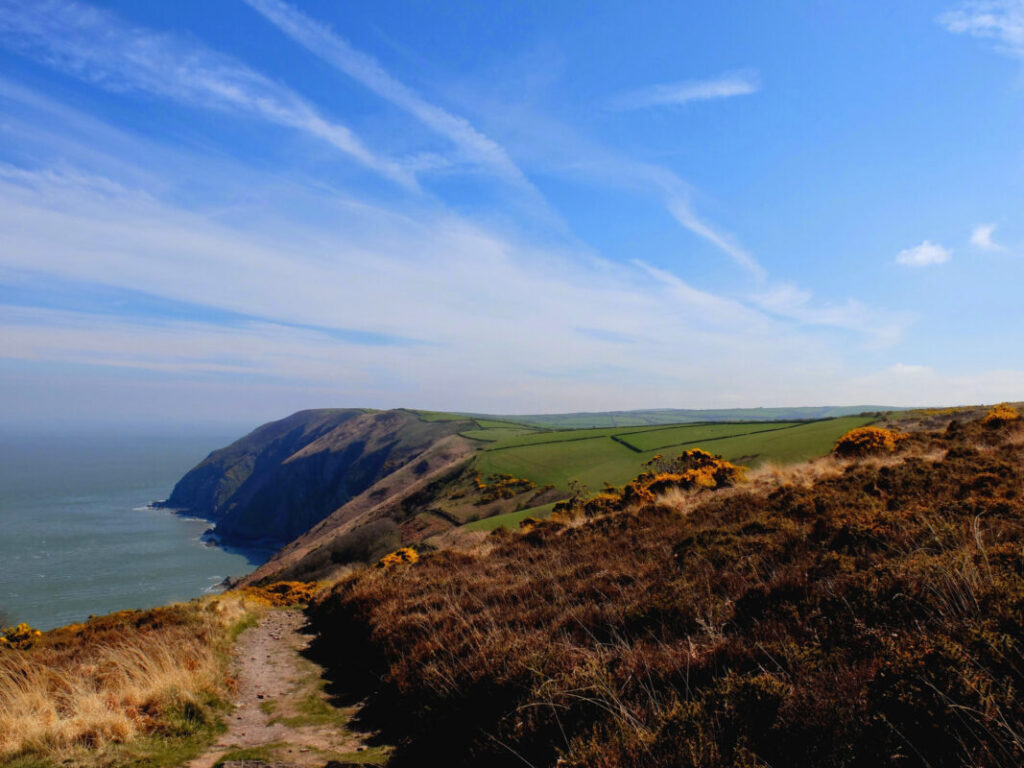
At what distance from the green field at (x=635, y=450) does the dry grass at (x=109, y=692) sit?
27397mm

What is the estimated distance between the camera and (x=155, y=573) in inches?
3369

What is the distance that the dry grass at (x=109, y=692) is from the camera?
577 centimetres

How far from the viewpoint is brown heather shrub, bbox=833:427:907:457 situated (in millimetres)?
17719

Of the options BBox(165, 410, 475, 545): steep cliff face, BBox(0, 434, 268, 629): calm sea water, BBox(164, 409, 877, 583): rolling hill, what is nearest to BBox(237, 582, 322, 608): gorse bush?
BBox(164, 409, 877, 583): rolling hill

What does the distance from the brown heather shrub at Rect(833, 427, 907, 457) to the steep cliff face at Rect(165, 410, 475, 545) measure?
307 ft

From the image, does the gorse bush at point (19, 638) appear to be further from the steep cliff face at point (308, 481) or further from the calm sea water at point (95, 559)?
the steep cliff face at point (308, 481)

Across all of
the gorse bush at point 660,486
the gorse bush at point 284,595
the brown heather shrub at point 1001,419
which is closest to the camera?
the brown heather shrub at point 1001,419

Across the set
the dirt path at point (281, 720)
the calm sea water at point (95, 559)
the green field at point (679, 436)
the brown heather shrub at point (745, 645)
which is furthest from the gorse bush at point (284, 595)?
the calm sea water at point (95, 559)

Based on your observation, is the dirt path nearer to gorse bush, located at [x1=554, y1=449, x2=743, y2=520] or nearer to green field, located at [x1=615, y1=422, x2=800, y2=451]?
gorse bush, located at [x1=554, y1=449, x2=743, y2=520]

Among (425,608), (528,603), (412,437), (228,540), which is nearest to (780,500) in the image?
(528,603)

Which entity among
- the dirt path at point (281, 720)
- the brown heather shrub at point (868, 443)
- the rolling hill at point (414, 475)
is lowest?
the rolling hill at point (414, 475)

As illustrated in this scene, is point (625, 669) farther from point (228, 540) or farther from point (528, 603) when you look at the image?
point (228, 540)

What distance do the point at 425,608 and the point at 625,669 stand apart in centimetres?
587

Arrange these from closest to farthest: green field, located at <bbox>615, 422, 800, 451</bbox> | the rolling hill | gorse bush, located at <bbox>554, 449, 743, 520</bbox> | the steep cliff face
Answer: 1. gorse bush, located at <bbox>554, 449, 743, 520</bbox>
2. the rolling hill
3. green field, located at <bbox>615, 422, 800, 451</bbox>
4. the steep cliff face
